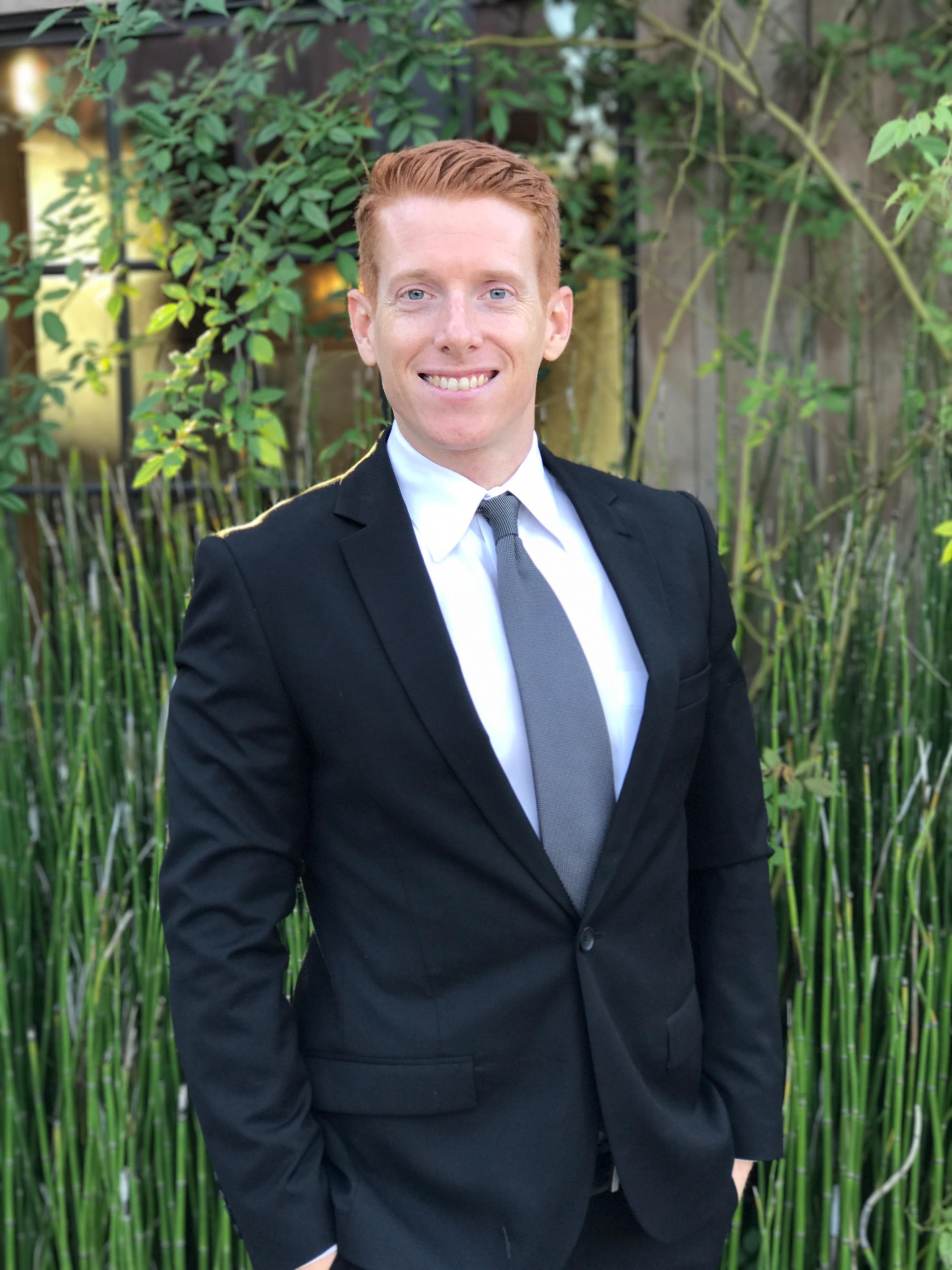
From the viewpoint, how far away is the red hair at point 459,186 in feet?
3.17

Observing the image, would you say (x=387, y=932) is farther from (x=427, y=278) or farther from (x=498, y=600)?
(x=427, y=278)

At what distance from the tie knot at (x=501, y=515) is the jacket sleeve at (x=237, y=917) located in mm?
213

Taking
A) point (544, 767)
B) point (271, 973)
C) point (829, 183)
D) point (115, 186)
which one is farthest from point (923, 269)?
point (271, 973)

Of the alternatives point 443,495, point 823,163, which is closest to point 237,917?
point 443,495

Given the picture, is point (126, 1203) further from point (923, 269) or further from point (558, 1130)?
point (923, 269)

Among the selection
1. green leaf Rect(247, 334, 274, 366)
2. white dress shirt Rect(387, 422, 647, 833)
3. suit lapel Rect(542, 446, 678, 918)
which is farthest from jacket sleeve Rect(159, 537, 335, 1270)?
green leaf Rect(247, 334, 274, 366)

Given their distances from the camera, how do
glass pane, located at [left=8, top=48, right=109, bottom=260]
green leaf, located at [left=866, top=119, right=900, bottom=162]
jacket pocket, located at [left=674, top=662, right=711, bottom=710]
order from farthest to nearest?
glass pane, located at [left=8, top=48, right=109, bottom=260], green leaf, located at [left=866, top=119, right=900, bottom=162], jacket pocket, located at [left=674, top=662, right=711, bottom=710]

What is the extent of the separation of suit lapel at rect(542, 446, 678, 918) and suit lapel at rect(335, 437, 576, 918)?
2.4 inches

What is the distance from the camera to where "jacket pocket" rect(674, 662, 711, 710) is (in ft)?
3.42

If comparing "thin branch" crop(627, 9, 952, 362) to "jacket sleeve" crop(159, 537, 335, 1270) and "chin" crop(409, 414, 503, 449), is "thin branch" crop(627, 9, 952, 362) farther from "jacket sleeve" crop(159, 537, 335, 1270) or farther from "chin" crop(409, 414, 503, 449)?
"jacket sleeve" crop(159, 537, 335, 1270)

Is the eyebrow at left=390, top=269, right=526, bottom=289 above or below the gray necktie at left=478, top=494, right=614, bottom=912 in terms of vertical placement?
above

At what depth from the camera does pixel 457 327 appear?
96cm

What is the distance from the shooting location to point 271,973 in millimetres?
988

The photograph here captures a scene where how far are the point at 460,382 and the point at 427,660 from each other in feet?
0.74
